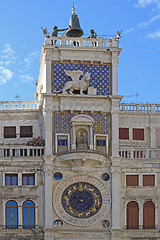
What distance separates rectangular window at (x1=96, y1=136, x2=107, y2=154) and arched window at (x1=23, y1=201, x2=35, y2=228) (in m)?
6.07

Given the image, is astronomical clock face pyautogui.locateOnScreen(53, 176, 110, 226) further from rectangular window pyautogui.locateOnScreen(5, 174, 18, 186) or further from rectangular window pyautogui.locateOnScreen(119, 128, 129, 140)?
rectangular window pyautogui.locateOnScreen(119, 128, 129, 140)

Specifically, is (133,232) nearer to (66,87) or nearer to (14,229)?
(14,229)

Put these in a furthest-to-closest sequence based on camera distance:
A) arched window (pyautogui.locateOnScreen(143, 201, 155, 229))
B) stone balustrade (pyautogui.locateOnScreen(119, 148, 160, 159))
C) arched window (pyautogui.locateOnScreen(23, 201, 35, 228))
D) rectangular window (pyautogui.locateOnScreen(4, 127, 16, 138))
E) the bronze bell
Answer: the bronze bell → rectangular window (pyautogui.locateOnScreen(4, 127, 16, 138)) → stone balustrade (pyautogui.locateOnScreen(119, 148, 160, 159)) → arched window (pyautogui.locateOnScreen(143, 201, 155, 229)) → arched window (pyautogui.locateOnScreen(23, 201, 35, 228))

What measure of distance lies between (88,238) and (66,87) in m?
10.6

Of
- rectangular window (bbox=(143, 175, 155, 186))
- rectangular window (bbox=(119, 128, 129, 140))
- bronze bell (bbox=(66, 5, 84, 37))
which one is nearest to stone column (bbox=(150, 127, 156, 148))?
rectangular window (bbox=(119, 128, 129, 140))

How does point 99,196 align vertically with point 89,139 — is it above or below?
below

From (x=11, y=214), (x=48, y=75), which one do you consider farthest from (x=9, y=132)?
(x=11, y=214)

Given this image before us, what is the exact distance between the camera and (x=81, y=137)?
43.1 meters

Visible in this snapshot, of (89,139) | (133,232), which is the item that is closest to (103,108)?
(89,139)

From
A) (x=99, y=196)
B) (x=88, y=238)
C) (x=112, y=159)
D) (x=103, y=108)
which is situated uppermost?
(x=103, y=108)

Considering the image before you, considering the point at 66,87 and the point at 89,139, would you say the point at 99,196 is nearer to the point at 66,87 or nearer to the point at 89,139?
the point at 89,139

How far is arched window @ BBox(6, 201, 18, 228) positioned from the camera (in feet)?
137

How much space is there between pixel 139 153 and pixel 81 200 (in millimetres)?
5500

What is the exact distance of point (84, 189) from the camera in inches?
1676
